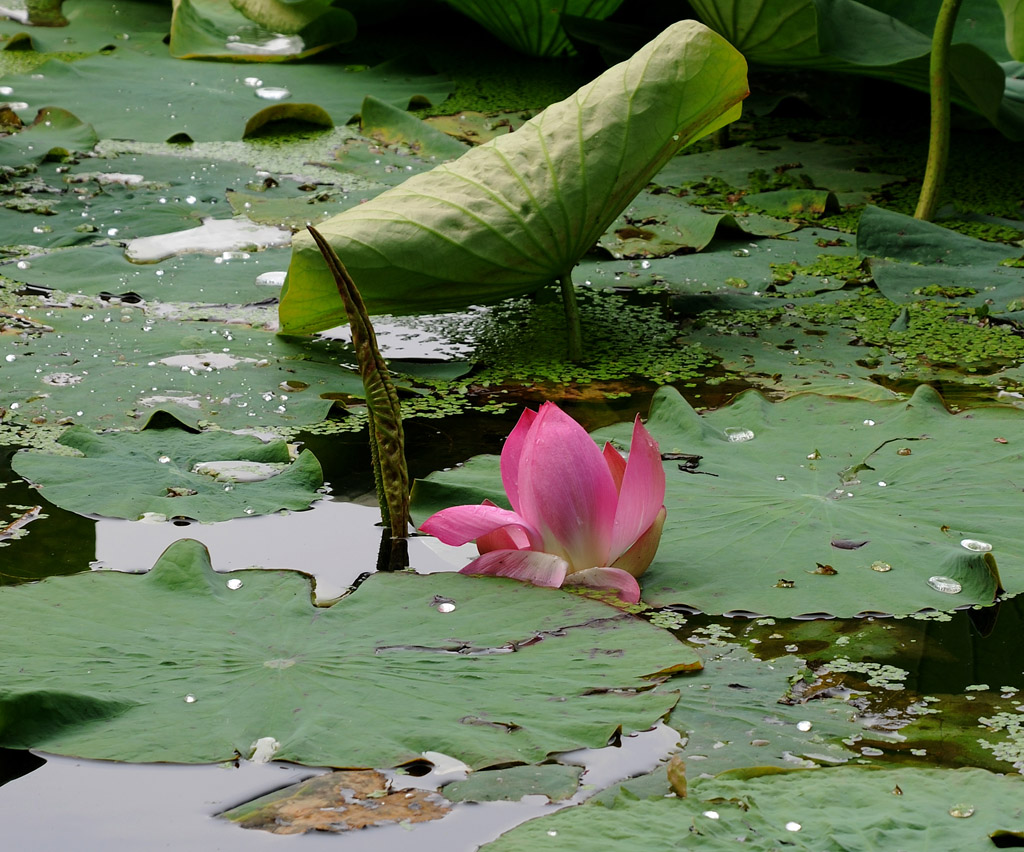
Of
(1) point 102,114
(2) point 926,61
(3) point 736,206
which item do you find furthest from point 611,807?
(1) point 102,114

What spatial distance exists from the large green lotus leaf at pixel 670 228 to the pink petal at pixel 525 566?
4.59 feet

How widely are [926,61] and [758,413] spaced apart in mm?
1745

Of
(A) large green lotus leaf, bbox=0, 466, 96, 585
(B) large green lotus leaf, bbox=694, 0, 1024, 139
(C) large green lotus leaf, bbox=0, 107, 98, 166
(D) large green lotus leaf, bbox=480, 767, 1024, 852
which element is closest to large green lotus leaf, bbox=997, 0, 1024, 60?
(B) large green lotus leaf, bbox=694, 0, 1024, 139

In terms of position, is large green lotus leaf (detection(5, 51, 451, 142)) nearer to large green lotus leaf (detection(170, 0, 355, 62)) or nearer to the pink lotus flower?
large green lotus leaf (detection(170, 0, 355, 62))

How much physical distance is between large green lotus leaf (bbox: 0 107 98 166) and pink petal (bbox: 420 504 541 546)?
2273 mm

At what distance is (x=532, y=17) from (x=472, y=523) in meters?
3.38

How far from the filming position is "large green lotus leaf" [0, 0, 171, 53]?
4578mm

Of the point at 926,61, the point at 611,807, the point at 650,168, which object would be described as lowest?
the point at 611,807

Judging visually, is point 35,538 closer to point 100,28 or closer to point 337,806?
point 337,806

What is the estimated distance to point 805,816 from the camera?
2.74 feet

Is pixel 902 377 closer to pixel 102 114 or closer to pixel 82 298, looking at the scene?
pixel 82 298

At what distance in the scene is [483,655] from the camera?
43.0 inches

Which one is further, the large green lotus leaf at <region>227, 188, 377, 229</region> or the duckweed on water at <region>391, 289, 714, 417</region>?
the large green lotus leaf at <region>227, 188, 377, 229</region>

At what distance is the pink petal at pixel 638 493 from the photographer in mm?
1225
